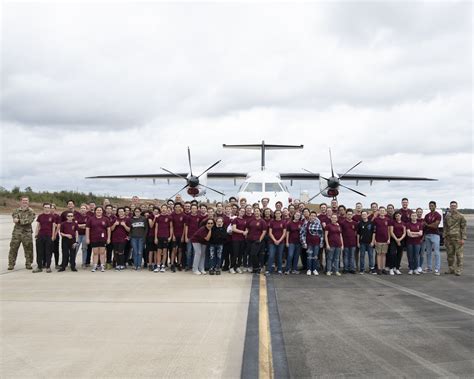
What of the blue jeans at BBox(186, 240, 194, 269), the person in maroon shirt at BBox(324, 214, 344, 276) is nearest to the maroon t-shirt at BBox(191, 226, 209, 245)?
the blue jeans at BBox(186, 240, 194, 269)

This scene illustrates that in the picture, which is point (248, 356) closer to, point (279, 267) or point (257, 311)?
point (257, 311)

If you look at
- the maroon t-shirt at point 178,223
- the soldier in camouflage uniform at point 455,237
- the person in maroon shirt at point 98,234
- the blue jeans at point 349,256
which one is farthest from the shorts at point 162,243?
the soldier in camouflage uniform at point 455,237

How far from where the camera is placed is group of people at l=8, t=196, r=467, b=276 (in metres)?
11.6

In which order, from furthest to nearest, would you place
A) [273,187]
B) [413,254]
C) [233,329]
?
[273,187] → [413,254] → [233,329]

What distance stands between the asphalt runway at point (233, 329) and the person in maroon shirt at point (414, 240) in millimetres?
1988

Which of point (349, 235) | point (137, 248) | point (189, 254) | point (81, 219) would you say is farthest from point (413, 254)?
point (81, 219)

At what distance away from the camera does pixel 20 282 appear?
9.76 metres

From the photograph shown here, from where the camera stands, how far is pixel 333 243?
11578 mm

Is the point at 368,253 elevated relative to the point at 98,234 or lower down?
lower down

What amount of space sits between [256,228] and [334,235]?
2.01m

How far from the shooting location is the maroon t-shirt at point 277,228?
11.7 metres

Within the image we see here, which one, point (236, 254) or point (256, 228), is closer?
point (256, 228)

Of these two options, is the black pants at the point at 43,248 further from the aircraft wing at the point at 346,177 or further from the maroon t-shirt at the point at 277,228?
the aircraft wing at the point at 346,177

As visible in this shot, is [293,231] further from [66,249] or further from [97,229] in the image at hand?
[66,249]
